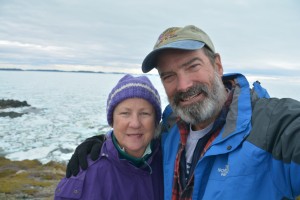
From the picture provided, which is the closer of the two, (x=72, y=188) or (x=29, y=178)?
(x=72, y=188)

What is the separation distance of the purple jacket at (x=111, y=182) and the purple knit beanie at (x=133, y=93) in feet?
1.35

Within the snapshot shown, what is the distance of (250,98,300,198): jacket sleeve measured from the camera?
180 centimetres

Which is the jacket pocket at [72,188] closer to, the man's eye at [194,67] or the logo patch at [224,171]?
the logo patch at [224,171]

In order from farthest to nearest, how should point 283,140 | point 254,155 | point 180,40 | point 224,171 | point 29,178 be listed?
1. point 29,178
2. point 180,40
3. point 224,171
4. point 254,155
5. point 283,140

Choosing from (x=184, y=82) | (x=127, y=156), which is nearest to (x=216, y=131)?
(x=184, y=82)

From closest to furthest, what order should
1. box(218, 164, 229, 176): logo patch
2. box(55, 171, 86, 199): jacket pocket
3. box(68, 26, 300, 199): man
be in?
box(68, 26, 300, 199): man < box(218, 164, 229, 176): logo patch < box(55, 171, 86, 199): jacket pocket

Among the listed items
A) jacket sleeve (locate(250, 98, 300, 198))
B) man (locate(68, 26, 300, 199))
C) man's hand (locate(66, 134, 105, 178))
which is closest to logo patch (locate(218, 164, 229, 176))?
man (locate(68, 26, 300, 199))

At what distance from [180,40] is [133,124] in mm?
951

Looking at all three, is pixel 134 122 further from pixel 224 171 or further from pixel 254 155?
pixel 254 155

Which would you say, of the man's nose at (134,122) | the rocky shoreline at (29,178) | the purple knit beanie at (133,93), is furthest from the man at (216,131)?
the rocky shoreline at (29,178)

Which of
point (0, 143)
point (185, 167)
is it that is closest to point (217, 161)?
point (185, 167)

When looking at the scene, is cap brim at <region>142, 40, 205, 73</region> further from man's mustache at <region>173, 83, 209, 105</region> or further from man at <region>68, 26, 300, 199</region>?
man's mustache at <region>173, 83, 209, 105</region>

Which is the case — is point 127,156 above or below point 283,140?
below

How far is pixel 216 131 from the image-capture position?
99.3 inches
